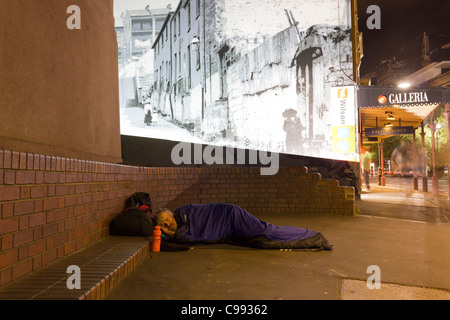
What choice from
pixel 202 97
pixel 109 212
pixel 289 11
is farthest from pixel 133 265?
pixel 289 11

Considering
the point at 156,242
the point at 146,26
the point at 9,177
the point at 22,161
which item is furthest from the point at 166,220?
the point at 146,26

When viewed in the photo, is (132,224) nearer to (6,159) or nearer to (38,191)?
→ (38,191)

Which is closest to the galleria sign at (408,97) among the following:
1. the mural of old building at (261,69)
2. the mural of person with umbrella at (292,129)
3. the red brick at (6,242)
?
the mural of old building at (261,69)

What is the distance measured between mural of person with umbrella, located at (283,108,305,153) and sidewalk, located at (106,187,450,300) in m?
7.92

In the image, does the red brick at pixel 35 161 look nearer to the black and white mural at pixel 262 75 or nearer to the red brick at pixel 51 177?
the red brick at pixel 51 177

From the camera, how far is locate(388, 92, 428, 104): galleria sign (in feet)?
37.0

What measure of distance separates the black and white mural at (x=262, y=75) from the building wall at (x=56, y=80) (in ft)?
22.2

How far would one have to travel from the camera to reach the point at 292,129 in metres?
13.8

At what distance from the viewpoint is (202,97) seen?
1363cm

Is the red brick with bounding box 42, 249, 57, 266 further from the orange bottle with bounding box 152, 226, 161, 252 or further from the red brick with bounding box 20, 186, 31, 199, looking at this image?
the orange bottle with bounding box 152, 226, 161, 252

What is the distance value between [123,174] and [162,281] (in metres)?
2.41

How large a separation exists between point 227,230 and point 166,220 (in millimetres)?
923

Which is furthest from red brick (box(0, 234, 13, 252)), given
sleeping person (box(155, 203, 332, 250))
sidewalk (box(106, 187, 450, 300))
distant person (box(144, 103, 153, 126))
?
distant person (box(144, 103, 153, 126))

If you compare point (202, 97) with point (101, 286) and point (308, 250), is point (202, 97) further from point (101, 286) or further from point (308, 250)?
point (101, 286)
